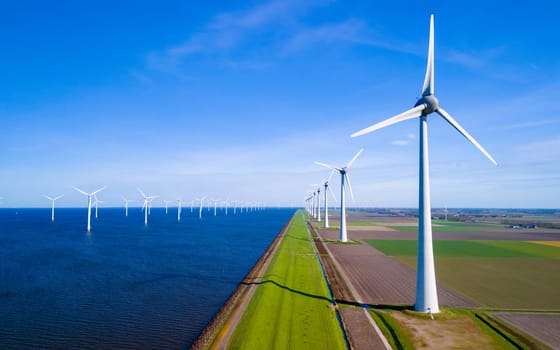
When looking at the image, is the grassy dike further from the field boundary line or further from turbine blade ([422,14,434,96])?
turbine blade ([422,14,434,96])

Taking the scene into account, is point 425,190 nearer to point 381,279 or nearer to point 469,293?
point 469,293

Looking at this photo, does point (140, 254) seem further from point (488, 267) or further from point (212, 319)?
point (488, 267)

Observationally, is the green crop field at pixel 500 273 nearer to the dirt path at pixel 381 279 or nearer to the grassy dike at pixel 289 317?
the dirt path at pixel 381 279

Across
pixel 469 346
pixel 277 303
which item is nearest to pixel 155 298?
pixel 277 303

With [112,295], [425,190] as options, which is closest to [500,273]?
[425,190]

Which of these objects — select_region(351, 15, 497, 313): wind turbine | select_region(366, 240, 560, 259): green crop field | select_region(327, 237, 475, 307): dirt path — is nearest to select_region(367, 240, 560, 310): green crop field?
select_region(366, 240, 560, 259): green crop field

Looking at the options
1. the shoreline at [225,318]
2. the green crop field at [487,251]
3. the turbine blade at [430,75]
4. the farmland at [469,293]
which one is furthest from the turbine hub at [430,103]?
the green crop field at [487,251]
